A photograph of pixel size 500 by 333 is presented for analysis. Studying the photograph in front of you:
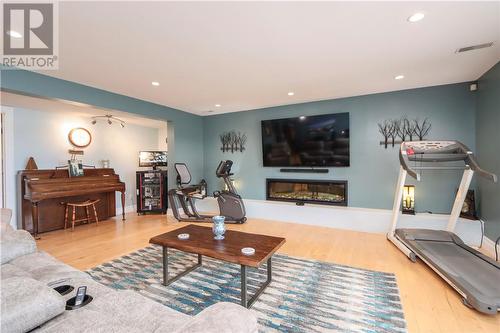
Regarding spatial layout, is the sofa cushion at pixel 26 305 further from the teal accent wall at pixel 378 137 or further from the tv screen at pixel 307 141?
the teal accent wall at pixel 378 137

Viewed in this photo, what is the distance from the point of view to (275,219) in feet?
15.4

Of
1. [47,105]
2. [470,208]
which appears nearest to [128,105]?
[47,105]

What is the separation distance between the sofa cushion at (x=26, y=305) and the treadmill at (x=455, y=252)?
2712mm

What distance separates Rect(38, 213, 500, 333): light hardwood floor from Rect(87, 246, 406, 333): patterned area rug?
159 millimetres

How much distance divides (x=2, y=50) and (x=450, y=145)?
5223 mm

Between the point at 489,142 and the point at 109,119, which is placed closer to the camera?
the point at 489,142

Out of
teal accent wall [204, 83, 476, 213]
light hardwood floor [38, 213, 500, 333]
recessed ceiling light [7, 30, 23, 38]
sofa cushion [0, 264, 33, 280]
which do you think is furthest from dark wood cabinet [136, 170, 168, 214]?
sofa cushion [0, 264, 33, 280]

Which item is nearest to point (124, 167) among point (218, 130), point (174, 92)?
point (218, 130)

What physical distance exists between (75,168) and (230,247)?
3.96m

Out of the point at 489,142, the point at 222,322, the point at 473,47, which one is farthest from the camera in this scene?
the point at 489,142

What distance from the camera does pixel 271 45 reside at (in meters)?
2.31

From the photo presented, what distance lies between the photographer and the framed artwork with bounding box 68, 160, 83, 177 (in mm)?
4326

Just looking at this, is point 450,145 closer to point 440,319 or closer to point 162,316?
point 440,319

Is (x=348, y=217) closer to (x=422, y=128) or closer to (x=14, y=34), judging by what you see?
(x=422, y=128)
